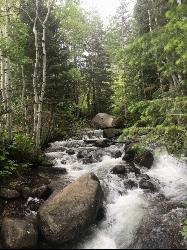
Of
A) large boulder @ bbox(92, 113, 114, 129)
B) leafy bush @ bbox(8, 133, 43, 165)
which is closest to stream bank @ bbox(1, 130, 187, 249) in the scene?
leafy bush @ bbox(8, 133, 43, 165)

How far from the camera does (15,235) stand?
761cm

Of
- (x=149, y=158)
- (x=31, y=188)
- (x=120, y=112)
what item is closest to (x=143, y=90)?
(x=120, y=112)

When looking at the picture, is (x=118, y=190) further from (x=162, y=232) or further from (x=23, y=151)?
(x=23, y=151)

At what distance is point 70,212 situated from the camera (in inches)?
326

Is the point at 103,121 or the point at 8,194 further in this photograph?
the point at 103,121

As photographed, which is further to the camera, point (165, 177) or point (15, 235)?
point (165, 177)

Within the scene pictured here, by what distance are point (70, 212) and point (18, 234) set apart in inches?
56.4

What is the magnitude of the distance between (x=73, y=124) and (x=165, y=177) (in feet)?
46.9

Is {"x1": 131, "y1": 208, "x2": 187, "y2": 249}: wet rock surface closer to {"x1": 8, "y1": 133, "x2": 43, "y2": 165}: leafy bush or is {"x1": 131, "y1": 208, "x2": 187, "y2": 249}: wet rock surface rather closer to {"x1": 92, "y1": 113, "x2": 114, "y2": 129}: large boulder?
{"x1": 8, "y1": 133, "x2": 43, "y2": 165}: leafy bush

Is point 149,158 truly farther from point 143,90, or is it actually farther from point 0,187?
point 143,90

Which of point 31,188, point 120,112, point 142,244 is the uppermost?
point 120,112

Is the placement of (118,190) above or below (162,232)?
above

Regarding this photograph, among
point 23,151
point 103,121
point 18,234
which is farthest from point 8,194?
point 103,121

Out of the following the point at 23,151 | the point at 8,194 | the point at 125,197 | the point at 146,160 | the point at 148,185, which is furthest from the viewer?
the point at 146,160
